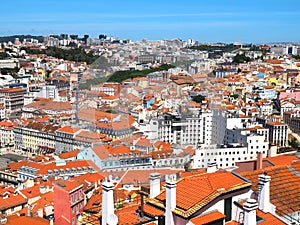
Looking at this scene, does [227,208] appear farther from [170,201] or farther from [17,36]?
[17,36]

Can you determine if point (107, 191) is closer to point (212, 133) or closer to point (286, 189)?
point (212, 133)

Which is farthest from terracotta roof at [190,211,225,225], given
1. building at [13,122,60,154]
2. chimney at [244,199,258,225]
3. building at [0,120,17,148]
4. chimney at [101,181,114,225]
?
building at [0,120,17,148]

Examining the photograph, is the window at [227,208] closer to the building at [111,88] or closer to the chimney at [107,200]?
the chimney at [107,200]

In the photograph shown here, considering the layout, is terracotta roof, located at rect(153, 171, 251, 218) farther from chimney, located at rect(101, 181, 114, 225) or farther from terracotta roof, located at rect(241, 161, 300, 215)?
terracotta roof, located at rect(241, 161, 300, 215)

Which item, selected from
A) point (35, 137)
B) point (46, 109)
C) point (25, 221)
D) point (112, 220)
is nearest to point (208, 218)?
point (112, 220)

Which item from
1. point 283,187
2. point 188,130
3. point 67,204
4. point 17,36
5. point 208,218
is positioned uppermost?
point 17,36

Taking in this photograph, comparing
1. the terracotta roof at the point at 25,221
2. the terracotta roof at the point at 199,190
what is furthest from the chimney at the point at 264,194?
the terracotta roof at the point at 25,221
